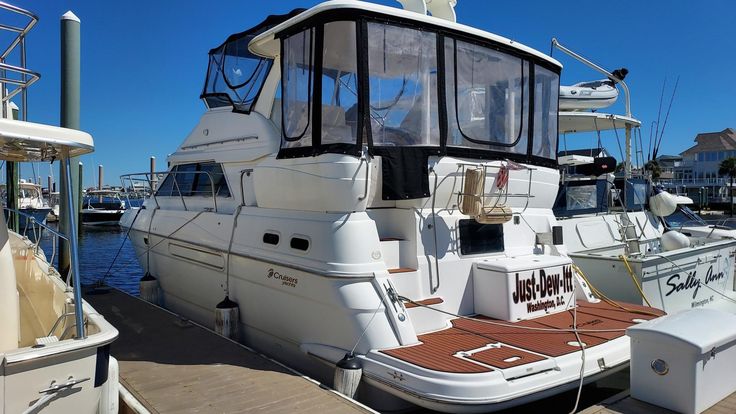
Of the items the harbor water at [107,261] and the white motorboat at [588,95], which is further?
the harbor water at [107,261]

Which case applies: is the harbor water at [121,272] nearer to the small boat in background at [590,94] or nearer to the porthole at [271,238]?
the porthole at [271,238]

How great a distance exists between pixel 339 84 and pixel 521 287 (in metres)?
2.62

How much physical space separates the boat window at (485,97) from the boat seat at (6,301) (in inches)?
148

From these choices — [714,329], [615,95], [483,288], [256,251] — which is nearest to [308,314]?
[256,251]

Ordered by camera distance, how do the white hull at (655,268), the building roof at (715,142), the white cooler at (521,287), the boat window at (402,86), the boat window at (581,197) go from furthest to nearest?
the building roof at (715,142) < the boat window at (581,197) < the white hull at (655,268) < the white cooler at (521,287) < the boat window at (402,86)

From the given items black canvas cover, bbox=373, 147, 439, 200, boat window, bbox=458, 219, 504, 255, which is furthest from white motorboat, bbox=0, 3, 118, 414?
boat window, bbox=458, 219, 504, 255

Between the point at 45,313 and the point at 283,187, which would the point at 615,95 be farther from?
the point at 45,313

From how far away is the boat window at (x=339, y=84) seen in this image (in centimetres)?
470

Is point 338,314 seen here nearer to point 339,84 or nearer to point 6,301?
point 339,84

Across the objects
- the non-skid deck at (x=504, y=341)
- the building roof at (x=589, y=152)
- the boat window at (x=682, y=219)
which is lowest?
the non-skid deck at (x=504, y=341)

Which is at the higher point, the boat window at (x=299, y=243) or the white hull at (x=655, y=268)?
the boat window at (x=299, y=243)

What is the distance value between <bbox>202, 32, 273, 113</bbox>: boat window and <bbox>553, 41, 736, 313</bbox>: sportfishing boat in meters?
4.97

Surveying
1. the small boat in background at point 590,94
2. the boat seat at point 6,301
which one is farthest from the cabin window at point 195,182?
the small boat in background at point 590,94

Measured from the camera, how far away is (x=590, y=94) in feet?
38.4
